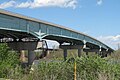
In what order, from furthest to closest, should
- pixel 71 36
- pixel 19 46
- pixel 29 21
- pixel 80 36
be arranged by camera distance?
pixel 80 36, pixel 71 36, pixel 19 46, pixel 29 21

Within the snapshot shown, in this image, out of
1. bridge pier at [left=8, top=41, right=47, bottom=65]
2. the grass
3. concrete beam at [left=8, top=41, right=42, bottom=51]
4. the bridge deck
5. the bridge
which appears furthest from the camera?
bridge pier at [left=8, top=41, right=47, bottom=65]

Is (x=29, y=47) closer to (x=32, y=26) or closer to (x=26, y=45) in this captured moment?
(x=26, y=45)

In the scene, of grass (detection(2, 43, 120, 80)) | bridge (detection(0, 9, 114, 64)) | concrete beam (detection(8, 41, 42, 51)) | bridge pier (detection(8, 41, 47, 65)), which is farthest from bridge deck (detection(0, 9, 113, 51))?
grass (detection(2, 43, 120, 80))

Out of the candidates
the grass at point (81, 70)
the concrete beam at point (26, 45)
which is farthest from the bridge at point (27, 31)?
the grass at point (81, 70)

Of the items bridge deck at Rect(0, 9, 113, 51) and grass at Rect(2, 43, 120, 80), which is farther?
bridge deck at Rect(0, 9, 113, 51)

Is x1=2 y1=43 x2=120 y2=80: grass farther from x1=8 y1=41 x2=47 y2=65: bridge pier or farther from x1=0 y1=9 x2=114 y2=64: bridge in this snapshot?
x1=8 y1=41 x2=47 y2=65: bridge pier

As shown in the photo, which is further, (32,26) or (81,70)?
(32,26)

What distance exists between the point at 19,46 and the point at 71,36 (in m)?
17.3

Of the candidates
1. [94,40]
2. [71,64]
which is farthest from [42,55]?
[71,64]

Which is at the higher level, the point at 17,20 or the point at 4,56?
the point at 17,20

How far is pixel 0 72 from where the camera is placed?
20031 millimetres

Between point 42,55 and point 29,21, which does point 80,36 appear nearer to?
point 42,55

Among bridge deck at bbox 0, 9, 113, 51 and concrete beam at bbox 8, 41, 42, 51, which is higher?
bridge deck at bbox 0, 9, 113, 51

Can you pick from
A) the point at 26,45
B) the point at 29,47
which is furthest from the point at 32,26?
the point at 26,45
